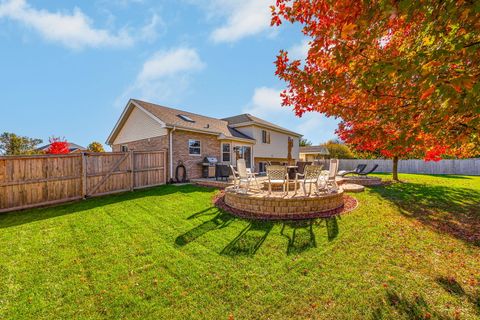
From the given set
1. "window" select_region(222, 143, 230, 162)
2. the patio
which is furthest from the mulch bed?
"window" select_region(222, 143, 230, 162)

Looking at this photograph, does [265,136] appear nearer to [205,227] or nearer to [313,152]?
[205,227]

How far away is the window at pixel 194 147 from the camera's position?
46.7 ft

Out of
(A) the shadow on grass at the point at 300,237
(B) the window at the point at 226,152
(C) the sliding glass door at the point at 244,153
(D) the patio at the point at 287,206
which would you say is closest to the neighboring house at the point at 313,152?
(C) the sliding glass door at the point at 244,153

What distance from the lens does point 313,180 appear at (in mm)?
7461

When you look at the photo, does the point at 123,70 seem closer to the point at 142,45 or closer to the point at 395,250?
the point at 142,45

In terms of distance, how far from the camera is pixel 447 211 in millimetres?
7258

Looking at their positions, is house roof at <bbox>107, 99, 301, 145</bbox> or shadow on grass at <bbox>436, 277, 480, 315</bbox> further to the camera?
house roof at <bbox>107, 99, 301, 145</bbox>

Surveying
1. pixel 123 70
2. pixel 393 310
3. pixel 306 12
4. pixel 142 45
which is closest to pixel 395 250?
pixel 393 310

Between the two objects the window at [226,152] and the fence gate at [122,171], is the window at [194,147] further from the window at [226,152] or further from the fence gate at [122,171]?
the window at [226,152]

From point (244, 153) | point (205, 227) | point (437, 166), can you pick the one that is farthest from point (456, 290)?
point (437, 166)

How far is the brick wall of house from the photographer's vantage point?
13.4 meters

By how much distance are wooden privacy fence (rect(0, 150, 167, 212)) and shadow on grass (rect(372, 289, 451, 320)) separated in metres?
10.4

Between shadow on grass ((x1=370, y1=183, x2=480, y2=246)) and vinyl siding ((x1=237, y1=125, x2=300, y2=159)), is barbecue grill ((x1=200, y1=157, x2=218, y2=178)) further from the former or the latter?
shadow on grass ((x1=370, y1=183, x2=480, y2=246))

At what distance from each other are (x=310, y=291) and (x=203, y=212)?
451 centimetres
